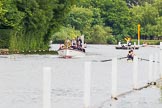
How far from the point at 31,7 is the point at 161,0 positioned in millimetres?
92735

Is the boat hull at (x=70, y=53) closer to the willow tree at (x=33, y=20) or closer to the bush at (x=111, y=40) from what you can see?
the willow tree at (x=33, y=20)

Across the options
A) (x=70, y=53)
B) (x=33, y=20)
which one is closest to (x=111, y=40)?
(x=33, y=20)

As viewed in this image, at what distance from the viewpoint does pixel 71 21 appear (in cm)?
13950

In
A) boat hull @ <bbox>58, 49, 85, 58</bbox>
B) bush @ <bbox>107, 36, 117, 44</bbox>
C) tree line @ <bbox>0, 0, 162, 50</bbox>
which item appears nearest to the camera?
boat hull @ <bbox>58, 49, 85, 58</bbox>

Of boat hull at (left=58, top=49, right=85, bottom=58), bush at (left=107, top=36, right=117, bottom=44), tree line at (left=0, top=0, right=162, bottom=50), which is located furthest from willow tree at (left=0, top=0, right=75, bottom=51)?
bush at (left=107, top=36, right=117, bottom=44)

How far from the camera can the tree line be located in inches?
2815

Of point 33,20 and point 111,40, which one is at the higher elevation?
point 33,20

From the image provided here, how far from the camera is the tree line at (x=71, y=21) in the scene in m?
71.5

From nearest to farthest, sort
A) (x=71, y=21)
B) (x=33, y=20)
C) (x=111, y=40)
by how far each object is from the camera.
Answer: (x=33, y=20) → (x=71, y=21) → (x=111, y=40)

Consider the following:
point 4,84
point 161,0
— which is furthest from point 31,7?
point 161,0

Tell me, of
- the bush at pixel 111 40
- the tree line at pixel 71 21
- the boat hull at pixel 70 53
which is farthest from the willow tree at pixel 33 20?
the bush at pixel 111 40

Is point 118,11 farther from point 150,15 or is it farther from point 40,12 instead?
point 40,12

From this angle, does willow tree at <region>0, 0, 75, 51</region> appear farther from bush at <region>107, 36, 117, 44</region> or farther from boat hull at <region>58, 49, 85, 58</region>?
bush at <region>107, 36, 117, 44</region>

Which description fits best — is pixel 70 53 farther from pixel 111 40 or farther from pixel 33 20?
pixel 111 40
